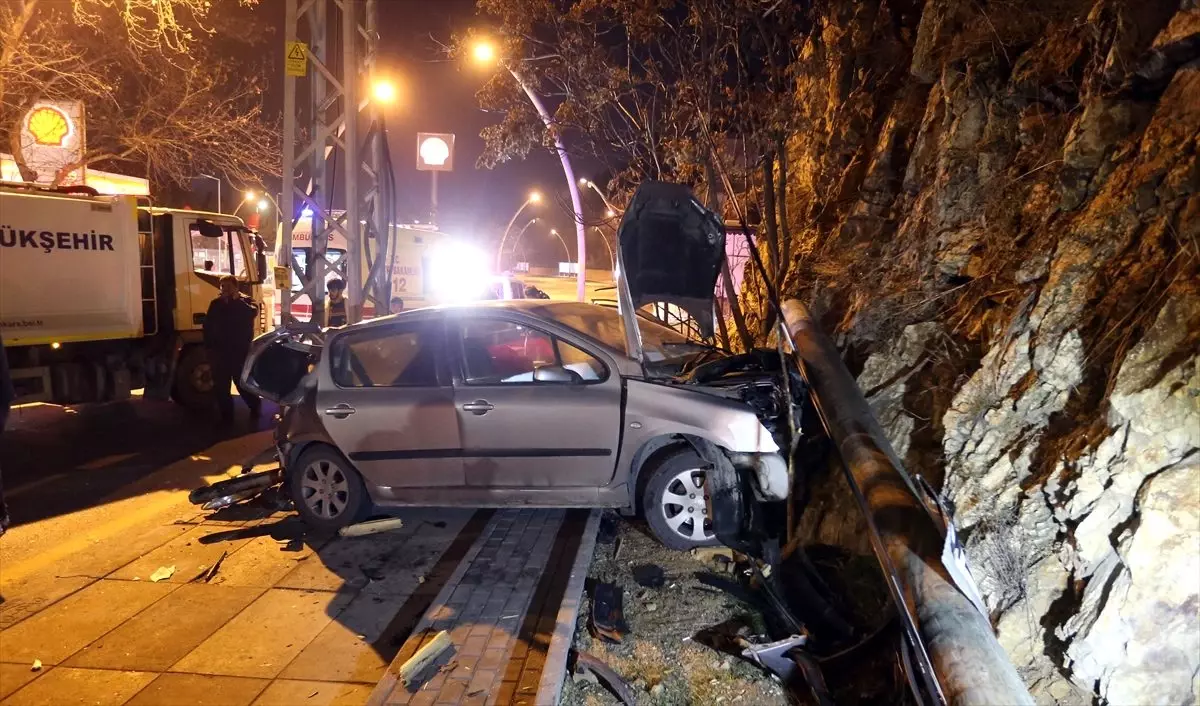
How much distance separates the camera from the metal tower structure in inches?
345

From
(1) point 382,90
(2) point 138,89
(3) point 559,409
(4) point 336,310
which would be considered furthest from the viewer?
(2) point 138,89

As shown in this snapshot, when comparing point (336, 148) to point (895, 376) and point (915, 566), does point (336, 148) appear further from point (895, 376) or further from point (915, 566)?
point (915, 566)

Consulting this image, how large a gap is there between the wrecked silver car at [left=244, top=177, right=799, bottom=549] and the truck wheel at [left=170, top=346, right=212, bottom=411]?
531 cm

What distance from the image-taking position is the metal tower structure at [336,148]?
8.77 m

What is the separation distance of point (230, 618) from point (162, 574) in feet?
3.10

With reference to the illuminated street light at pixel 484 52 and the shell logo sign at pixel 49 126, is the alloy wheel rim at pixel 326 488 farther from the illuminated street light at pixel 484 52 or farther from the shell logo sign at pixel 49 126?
the shell logo sign at pixel 49 126

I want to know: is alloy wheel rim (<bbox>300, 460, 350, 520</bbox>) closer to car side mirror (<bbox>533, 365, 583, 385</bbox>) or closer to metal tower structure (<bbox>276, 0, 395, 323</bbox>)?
car side mirror (<bbox>533, 365, 583, 385</bbox>)

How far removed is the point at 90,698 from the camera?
3.57 meters

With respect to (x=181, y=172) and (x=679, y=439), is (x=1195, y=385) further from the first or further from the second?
(x=181, y=172)

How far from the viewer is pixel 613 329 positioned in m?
5.69

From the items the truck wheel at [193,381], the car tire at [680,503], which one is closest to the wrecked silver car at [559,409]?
the car tire at [680,503]

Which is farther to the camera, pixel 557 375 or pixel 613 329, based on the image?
pixel 613 329

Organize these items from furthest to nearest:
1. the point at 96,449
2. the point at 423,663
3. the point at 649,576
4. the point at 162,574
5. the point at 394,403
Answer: the point at 96,449, the point at 394,403, the point at 162,574, the point at 649,576, the point at 423,663

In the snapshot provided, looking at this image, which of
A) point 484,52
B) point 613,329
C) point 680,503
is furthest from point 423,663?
point 484,52
